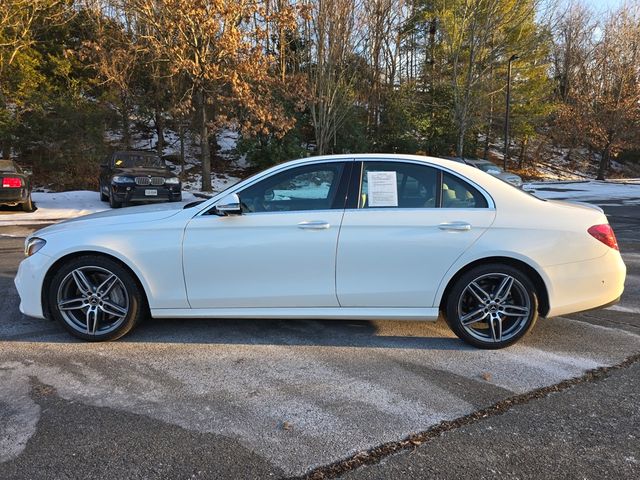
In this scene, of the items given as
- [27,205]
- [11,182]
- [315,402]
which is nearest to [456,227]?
[315,402]

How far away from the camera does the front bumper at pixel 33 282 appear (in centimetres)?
418

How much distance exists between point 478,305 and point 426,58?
34.8 meters

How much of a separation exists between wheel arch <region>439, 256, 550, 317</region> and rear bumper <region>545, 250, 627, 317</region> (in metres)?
0.05

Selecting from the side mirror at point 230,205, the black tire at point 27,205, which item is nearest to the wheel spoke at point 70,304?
the side mirror at point 230,205

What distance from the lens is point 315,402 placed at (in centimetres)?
326

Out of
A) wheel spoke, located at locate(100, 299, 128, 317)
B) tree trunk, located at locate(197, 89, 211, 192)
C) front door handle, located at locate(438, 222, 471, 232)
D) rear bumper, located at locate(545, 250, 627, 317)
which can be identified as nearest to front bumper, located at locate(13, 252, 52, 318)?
wheel spoke, located at locate(100, 299, 128, 317)

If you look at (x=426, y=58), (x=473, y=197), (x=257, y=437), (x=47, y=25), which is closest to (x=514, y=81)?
(x=426, y=58)

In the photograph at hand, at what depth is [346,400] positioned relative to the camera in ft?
10.8

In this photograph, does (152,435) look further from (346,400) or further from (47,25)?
(47,25)

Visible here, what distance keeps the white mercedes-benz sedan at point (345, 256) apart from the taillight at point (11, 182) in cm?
1079

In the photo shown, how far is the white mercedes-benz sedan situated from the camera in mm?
4023

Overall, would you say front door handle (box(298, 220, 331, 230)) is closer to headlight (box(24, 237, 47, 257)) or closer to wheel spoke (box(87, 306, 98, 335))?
wheel spoke (box(87, 306, 98, 335))

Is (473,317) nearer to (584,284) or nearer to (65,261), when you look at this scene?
(584,284)

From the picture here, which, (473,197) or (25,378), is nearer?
(25,378)
